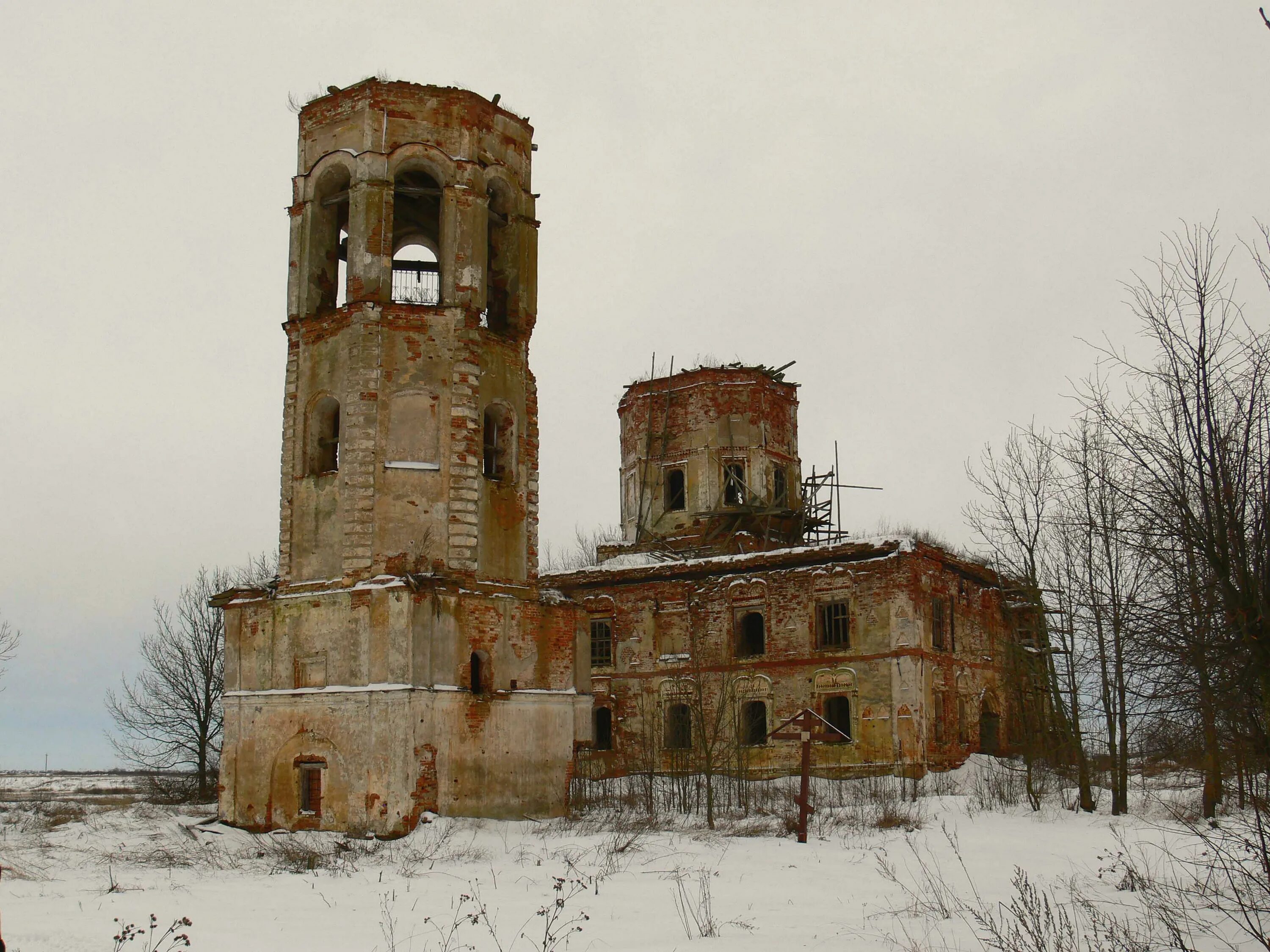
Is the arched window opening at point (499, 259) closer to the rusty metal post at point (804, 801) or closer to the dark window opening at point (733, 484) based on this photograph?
the rusty metal post at point (804, 801)

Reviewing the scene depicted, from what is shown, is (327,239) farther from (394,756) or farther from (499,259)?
(394,756)

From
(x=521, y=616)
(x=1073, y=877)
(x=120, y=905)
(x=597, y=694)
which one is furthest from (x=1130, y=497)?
(x=597, y=694)

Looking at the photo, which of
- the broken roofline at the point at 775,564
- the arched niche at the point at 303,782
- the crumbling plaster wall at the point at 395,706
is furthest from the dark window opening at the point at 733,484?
the arched niche at the point at 303,782

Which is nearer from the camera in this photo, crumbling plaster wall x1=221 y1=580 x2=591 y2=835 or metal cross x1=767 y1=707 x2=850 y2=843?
metal cross x1=767 y1=707 x2=850 y2=843

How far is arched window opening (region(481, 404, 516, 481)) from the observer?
750 inches

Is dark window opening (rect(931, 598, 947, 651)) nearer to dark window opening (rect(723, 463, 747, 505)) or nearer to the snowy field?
dark window opening (rect(723, 463, 747, 505))

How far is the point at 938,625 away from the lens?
89.5ft

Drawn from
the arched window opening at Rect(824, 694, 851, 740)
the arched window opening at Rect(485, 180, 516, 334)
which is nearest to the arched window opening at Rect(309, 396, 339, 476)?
the arched window opening at Rect(485, 180, 516, 334)

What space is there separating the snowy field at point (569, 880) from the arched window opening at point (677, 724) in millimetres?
8976

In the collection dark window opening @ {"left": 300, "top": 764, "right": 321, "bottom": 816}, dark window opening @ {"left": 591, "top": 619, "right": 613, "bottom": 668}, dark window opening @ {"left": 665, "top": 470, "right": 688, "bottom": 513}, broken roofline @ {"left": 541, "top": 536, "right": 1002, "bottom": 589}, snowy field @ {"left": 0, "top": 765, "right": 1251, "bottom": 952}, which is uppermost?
dark window opening @ {"left": 665, "top": 470, "right": 688, "bottom": 513}

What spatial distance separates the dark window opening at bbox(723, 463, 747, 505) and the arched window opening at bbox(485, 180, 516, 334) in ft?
44.9

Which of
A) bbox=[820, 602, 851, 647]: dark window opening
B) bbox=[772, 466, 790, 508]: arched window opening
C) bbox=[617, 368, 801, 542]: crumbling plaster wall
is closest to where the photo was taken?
bbox=[820, 602, 851, 647]: dark window opening

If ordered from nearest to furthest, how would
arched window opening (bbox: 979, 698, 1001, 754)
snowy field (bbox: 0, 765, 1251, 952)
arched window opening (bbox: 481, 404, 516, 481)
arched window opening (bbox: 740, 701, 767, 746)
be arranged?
snowy field (bbox: 0, 765, 1251, 952) → arched window opening (bbox: 481, 404, 516, 481) → arched window opening (bbox: 740, 701, 767, 746) → arched window opening (bbox: 979, 698, 1001, 754)

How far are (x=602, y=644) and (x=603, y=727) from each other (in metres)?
2.22
